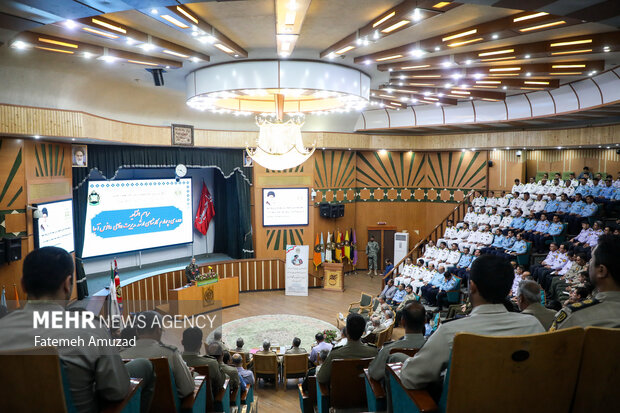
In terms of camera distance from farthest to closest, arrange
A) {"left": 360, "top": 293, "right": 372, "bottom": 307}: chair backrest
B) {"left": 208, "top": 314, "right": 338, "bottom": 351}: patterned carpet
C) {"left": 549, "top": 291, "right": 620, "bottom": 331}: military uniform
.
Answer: {"left": 360, "top": 293, "right": 372, "bottom": 307}: chair backrest, {"left": 208, "top": 314, "right": 338, "bottom": 351}: patterned carpet, {"left": 549, "top": 291, "right": 620, "bottom": 331}: military uniform

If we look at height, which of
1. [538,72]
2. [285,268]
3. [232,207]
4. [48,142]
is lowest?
[285,268]

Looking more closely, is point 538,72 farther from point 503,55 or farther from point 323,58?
point 323,58

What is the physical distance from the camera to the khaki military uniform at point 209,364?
335cm

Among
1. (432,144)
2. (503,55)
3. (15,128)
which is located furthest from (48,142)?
(432,144)

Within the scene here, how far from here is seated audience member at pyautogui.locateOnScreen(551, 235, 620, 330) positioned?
183 cm

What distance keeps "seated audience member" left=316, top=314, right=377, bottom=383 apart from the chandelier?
5.18 m

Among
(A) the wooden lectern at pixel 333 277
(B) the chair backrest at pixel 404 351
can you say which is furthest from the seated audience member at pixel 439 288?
(B) the chair backrest at pixel 404 351

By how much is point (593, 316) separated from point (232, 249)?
40.5 feet

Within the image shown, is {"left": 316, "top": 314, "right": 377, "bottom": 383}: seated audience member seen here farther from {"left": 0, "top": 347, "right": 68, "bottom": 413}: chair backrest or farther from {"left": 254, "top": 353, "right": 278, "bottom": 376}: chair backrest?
{"left": 254, "top": 353, "right": 278, "bottom": 376}: chair backrest

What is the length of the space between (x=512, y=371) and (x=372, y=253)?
13462mm

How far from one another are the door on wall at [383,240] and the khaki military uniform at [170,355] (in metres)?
13.2

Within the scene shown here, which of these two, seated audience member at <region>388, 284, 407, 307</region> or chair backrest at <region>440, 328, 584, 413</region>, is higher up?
chair backrest at <region>440, 328, 584, 413</region>

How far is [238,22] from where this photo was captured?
5918mm

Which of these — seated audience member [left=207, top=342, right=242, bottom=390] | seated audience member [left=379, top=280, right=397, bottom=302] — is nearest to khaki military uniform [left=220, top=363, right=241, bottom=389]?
seated audience member [left=207, top=342, right=242, bottom=390]
